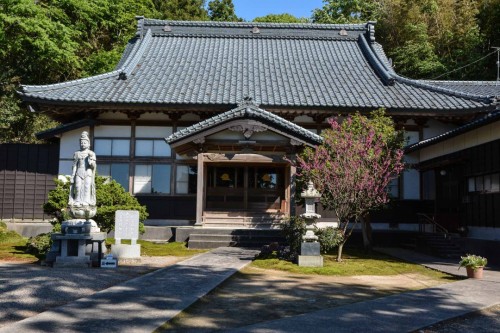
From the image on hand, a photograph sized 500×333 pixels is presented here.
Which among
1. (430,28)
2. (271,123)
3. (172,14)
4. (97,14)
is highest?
(172,14)

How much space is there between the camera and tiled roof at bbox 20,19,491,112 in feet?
61.7

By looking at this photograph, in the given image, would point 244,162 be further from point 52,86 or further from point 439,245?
point 52,86

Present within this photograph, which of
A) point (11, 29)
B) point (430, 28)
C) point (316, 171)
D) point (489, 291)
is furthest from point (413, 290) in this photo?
point (430, 28)

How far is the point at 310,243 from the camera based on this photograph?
12094 mm

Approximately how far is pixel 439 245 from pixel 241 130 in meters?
7.96

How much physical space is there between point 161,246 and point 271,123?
588cm

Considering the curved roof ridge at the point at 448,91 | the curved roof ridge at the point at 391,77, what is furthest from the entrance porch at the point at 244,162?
the curved roof ridge at the point at 448,91

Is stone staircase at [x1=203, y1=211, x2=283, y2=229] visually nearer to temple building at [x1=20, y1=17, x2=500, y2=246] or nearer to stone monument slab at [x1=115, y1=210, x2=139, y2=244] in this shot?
temple building at [x1=20, y1=17, x2=500, y2=246]

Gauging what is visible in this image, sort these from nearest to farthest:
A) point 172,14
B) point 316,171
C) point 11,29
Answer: point 316,171 → point 11,29 → point 172,14

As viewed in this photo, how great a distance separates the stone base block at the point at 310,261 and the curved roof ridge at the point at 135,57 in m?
12.9

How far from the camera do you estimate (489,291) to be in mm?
8750

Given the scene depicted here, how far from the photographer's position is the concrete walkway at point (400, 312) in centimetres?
596

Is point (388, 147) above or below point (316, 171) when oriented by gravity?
above

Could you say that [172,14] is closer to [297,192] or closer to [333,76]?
[333,76]
